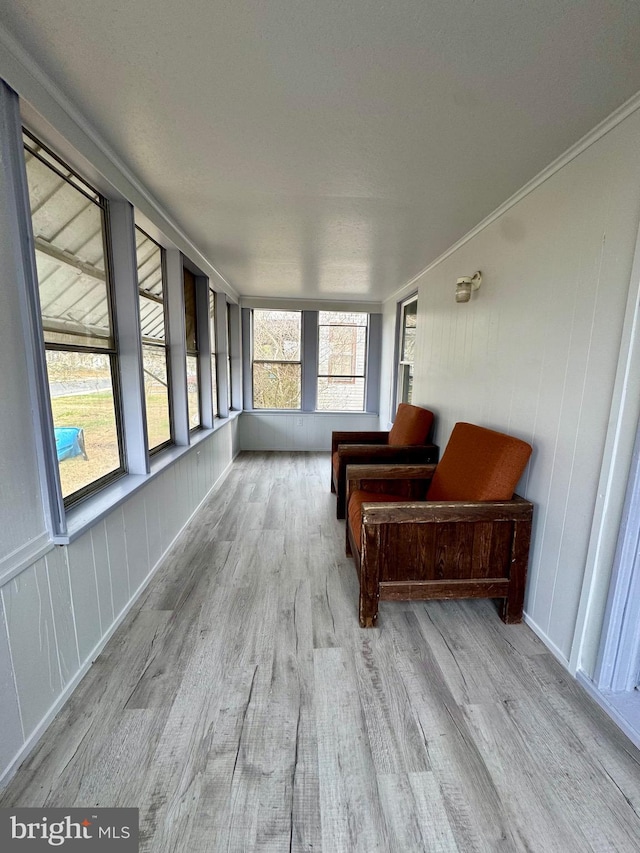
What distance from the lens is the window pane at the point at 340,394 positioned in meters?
5.53

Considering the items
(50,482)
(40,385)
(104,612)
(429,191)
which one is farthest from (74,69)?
(104,612)

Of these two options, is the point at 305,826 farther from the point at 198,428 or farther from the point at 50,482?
the point at 198,428

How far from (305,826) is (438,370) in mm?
2873

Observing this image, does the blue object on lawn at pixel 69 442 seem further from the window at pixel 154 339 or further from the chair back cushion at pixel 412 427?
the chair back cushion at pixel 412 427

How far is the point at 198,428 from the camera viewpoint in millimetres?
3602

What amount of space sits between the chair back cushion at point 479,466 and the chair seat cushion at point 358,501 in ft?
1.00

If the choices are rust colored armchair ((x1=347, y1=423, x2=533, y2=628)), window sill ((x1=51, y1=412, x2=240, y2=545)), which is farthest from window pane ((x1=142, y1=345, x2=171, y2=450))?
rust colored armchair ((x1=347, y1=423, x2=533, y2=628))

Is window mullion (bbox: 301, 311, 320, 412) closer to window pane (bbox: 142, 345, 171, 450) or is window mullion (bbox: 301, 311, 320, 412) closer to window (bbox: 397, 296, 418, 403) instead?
window (bbox: 397, 296, 418, 403)

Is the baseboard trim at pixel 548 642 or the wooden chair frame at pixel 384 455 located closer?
the baseboard trim at pixel 548 642

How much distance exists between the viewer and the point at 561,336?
1606 millimetres

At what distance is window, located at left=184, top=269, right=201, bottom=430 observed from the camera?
3221 millimetres

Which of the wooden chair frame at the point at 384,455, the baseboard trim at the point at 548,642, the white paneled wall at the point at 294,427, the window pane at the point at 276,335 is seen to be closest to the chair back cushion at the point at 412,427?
the wooden chair frame at the point at 384,455

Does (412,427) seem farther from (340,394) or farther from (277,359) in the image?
(277,359)

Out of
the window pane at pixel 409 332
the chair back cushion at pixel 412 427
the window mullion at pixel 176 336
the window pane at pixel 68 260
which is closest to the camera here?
the window pane at pixel 68 260
